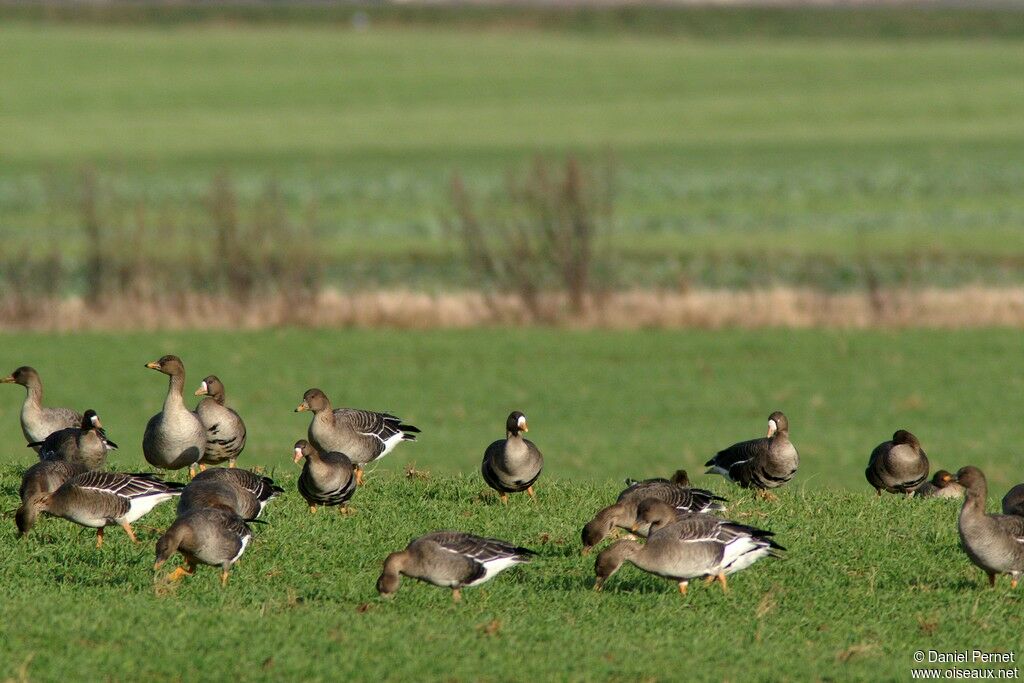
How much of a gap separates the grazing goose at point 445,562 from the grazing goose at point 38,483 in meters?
3.96

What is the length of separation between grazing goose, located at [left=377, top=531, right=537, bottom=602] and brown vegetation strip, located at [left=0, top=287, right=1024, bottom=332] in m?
31.5

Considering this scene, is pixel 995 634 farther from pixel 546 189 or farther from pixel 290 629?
pixel 546 189

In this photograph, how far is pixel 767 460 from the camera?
16.5 meters

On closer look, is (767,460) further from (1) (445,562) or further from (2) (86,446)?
(2) (86,446)

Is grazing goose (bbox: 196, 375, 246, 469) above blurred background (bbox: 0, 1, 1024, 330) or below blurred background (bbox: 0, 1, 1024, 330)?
below

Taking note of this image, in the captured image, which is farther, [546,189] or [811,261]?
[811,261]

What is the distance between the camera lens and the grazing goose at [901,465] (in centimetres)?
1708

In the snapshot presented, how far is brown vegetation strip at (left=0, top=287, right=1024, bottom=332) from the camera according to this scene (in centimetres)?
4316

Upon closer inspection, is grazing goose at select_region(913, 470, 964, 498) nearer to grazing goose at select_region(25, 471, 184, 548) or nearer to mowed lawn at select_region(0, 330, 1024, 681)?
mowed lawn at select_region(0, 330, 1024, 681)

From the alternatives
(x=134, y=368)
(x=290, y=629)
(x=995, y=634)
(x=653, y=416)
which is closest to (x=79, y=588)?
(x=290, y=629)

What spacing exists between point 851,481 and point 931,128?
77.4 metres

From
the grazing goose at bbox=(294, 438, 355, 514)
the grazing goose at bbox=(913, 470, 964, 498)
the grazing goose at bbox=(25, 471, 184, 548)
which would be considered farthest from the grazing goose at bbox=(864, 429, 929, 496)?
the grazing goose at bbox=(25, 471, 184, 548)

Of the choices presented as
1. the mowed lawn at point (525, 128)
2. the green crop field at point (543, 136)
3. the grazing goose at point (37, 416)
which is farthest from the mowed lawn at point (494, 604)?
the mowed lawn at point (525, 128)

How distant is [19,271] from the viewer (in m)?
43.8
